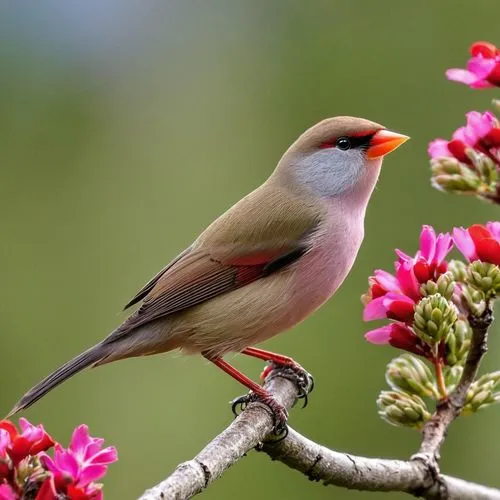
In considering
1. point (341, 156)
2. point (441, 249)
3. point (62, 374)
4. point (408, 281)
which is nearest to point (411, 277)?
point (408, 281)

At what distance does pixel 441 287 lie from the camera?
3.05 m

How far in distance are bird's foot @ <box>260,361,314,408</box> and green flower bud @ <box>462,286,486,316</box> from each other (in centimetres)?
120

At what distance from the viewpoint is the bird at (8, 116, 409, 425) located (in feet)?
13.8

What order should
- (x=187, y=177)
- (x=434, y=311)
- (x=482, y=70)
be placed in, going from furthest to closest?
(x=187, y=177) < (x=482, y=70) < (x=434, y=311)

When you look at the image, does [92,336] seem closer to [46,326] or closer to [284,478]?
[46,326]

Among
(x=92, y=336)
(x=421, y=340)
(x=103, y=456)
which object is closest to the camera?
(x=103, y=456)

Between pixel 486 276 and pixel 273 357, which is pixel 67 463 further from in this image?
pixel 273 357

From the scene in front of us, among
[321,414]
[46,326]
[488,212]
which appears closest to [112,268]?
[46,326]

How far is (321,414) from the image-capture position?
721cm

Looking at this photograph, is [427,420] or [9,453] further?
[427,420]

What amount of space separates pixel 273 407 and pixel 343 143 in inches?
66.9

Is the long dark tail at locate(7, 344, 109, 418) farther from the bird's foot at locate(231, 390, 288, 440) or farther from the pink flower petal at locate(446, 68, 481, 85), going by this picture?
the pink flower petal at locate(446, 68, 481, 85)

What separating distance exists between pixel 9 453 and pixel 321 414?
4.92m

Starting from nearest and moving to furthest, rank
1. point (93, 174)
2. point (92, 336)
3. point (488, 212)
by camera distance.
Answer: point (488, 212) → point (92, 336) → point (93, 174)
